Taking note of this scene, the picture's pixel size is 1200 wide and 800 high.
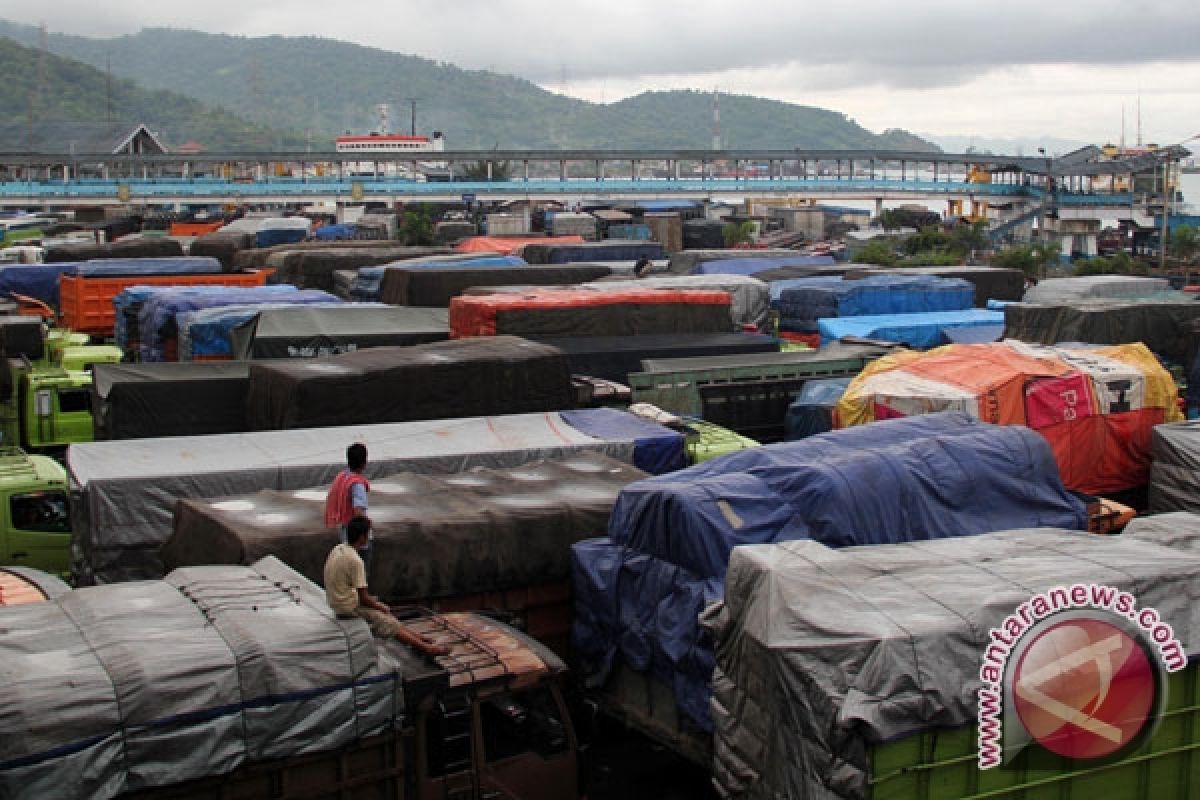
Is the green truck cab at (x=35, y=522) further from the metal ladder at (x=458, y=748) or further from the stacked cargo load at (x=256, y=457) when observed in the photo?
the metal ladder at (x=458, y=748)

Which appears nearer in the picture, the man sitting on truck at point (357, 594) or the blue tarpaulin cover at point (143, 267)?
the man sitting on truck at point (357, 594)

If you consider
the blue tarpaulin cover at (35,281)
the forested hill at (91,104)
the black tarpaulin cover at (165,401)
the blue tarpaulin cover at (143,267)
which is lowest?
the black tarpaulin cover at (165,401)

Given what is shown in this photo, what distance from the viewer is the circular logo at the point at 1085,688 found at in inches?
291

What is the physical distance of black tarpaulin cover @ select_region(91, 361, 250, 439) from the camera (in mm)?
14969

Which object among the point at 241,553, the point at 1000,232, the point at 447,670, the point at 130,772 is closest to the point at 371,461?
the point at 241,553

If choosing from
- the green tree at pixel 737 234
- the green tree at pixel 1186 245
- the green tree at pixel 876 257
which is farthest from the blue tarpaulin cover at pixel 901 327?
the green tree at pixel 737 234

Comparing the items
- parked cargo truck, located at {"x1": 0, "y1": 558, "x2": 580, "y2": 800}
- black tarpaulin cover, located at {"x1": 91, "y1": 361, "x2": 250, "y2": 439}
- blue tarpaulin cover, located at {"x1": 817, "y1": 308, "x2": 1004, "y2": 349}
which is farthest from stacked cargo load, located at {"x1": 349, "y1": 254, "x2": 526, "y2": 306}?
parked cargo truck, located at {"x1": 0, "y1": 558, "x2": 580, "y2": 800}

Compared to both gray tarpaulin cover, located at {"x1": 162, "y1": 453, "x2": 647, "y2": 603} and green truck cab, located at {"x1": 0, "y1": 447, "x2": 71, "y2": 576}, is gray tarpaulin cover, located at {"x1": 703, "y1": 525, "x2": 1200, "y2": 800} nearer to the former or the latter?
gray tarpaulin cover, located at {"x1": 162, "y1": 453, "x2": 647, "y2": 603}

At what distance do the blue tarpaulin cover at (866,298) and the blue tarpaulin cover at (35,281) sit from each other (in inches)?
716

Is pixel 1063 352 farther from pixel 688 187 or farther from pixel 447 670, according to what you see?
pixel 688 187

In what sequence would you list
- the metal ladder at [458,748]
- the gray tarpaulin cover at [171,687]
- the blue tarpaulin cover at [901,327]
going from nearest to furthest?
the gray tarpaulin cover at [171,687] < the metal ladder at [458,748] < the blue tarpaulin cover at [901,327]

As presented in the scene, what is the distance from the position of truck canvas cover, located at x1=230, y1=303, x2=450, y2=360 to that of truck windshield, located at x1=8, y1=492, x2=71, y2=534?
20.3ft

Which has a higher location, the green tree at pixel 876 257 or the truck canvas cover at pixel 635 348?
the green tree at pixel 876 257

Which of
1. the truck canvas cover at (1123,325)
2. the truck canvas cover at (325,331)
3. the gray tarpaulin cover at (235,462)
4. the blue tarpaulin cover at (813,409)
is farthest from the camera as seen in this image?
the truck canvas cover at (1123,325)
